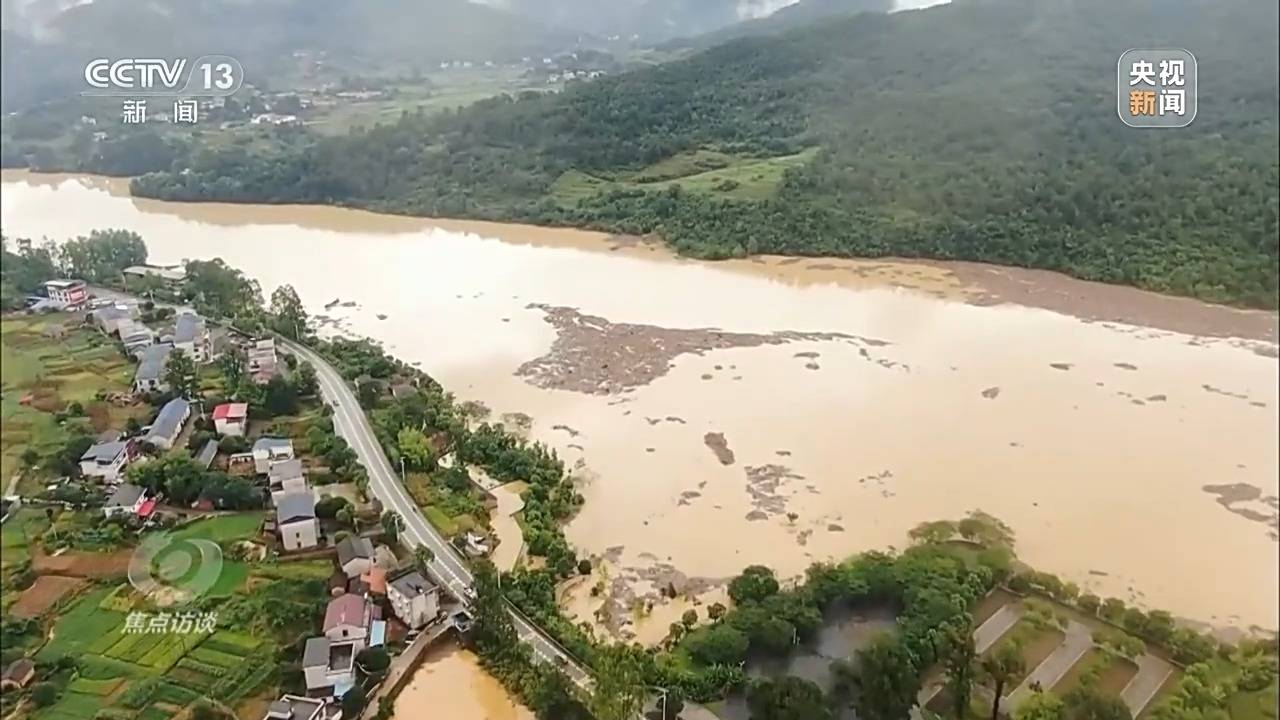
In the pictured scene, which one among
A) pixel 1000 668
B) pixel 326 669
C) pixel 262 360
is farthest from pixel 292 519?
pixel 1000 668

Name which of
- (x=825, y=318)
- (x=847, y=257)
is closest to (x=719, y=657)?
(x=825, y=318)

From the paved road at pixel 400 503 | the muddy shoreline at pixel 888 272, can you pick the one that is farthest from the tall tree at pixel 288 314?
the muddy shoreline at pixel 888 272

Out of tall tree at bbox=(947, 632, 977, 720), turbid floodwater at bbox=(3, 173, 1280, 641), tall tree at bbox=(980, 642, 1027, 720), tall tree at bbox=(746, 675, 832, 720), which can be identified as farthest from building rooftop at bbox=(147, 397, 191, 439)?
tall tree at bbox=(980, 642, 1027, 720)

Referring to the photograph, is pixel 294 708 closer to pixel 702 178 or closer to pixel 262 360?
pixel 262 360

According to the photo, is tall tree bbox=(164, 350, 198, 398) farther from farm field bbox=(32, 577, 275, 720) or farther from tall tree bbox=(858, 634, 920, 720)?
tall tree bbox=(858, 634, 920, 720)

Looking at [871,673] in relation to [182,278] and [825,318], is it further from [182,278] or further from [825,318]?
[182,278]

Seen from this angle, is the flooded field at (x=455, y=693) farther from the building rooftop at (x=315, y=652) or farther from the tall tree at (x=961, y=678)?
the tall tree at (x=961, y=678)
